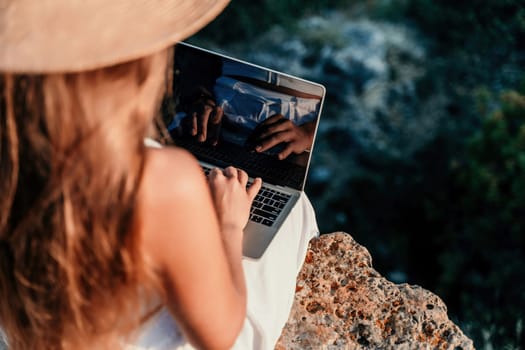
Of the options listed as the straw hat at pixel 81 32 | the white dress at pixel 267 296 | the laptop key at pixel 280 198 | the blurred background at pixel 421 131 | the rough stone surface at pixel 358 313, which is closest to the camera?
the straw hat at pixel 81 32

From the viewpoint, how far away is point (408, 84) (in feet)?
21.6

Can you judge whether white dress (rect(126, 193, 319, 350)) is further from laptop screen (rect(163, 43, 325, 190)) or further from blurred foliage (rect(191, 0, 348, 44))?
blurred foliage (rect(191, 0, 348, 44))

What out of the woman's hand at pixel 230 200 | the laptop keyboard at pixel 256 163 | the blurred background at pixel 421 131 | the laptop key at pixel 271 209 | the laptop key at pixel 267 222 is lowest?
the blurred background at pixel 421 131

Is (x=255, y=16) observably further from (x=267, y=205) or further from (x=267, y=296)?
(x=267, y=296)

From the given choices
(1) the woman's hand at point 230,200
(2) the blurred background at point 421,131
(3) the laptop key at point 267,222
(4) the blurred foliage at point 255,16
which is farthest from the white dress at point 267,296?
(4) the blurred foliage at point 255,16

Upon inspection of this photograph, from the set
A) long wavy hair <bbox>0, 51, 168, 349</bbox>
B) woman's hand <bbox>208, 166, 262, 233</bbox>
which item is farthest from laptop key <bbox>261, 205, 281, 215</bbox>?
long wavy hair <bbox>0, 51, 168, 349</bbox>

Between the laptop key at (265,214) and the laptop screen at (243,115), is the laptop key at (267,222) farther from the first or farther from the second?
the laptop screen at (243,115)

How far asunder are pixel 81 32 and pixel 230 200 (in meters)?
0.62

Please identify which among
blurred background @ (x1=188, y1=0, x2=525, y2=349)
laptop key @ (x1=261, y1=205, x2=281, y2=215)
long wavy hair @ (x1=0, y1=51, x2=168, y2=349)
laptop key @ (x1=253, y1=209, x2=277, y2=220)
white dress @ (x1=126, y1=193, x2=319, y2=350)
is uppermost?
long wavy hair @ (x1=0, y1=51, x2=168, y2=349)

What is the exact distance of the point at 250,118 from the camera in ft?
5.79

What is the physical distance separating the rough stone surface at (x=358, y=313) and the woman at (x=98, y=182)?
21.3 inches

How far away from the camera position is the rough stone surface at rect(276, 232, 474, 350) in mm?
1598

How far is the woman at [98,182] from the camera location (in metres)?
0.84

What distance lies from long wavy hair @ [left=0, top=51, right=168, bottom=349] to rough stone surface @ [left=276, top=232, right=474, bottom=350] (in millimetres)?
679
